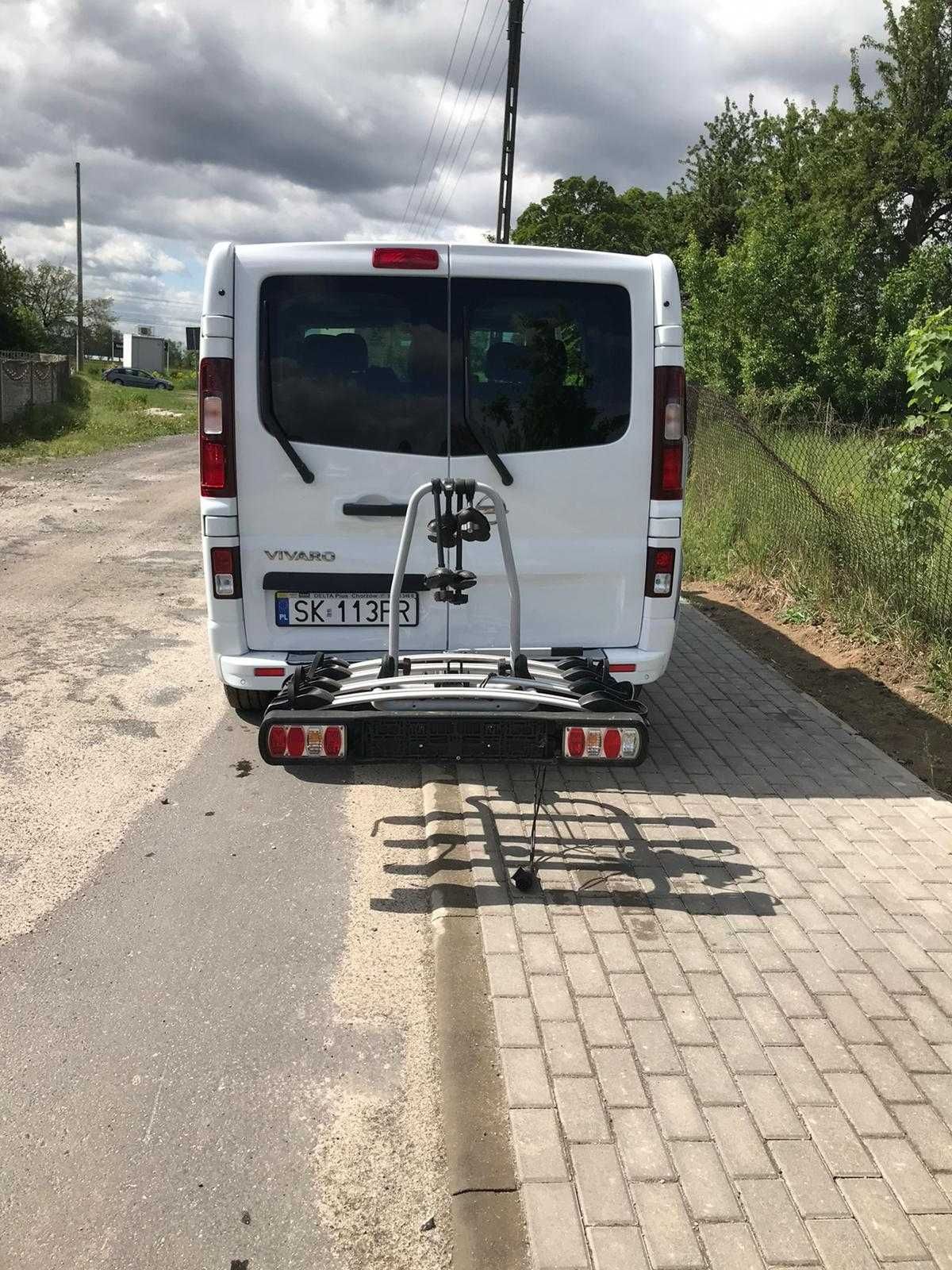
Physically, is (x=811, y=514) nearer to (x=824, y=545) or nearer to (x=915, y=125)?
(x=824, y=545)

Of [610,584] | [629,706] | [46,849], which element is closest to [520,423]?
[610,584]

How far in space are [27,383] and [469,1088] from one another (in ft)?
88.4

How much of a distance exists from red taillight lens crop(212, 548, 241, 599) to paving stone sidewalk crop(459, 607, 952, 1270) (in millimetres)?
1483

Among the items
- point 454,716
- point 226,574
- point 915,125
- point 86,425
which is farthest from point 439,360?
point 915,125

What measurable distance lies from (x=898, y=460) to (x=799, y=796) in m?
3.08

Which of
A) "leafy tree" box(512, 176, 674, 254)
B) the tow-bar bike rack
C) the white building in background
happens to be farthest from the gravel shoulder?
the white building in background

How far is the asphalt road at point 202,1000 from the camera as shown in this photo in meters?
2.54

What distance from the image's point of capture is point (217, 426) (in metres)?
4.53

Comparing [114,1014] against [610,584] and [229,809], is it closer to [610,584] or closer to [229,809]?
[229,809]

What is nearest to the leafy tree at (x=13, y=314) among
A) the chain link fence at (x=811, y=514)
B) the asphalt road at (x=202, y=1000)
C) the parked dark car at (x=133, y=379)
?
the parked dark car at (x=133, y=379)

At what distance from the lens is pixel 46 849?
4.43 m

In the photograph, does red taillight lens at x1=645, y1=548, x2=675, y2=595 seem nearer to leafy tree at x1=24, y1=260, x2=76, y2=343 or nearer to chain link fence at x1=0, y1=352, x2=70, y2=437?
chain link fence at x1=0, y1=352, x2=70, y2=437

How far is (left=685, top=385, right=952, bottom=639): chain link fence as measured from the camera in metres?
7.36

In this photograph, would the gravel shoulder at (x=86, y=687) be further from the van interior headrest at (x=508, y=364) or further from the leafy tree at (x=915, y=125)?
the leafy tree at (x=915, y=125)
